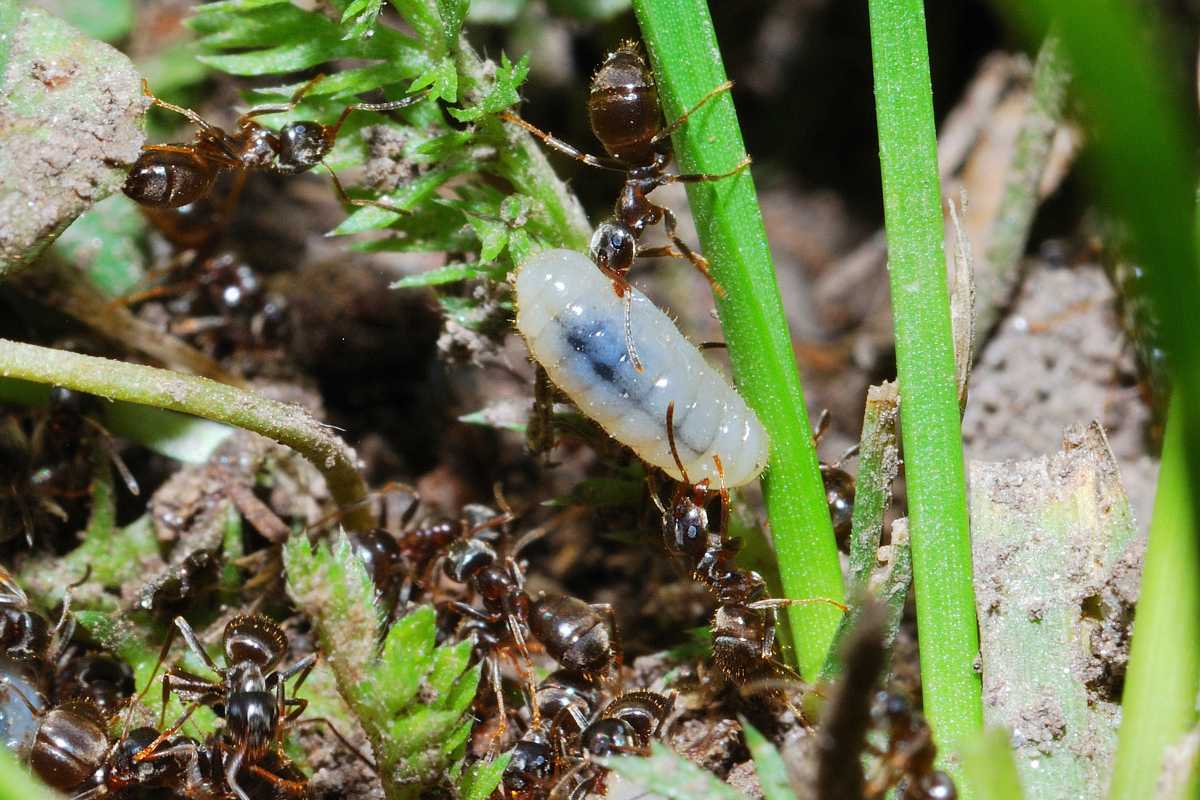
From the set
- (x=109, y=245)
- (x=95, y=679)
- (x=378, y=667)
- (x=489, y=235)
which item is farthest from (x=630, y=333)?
(x=109, y=245)

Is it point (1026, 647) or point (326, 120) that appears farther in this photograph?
point (326, 120)

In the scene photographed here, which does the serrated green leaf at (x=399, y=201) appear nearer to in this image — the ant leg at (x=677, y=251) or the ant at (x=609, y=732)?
the ant leg at (x=677, y=251)

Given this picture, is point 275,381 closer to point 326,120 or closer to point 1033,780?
point 326,120

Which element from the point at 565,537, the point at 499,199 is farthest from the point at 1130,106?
the point at 565,537

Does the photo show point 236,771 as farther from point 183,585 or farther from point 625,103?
point 625,103

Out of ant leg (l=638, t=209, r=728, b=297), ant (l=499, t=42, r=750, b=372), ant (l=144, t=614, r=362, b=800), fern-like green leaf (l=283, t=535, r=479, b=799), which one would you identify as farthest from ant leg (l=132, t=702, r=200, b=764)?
ant leg (l=638, t=209, r=728, b=297)

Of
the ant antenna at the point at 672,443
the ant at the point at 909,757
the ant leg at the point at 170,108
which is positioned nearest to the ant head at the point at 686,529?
the ant antenna at the point at 672,443

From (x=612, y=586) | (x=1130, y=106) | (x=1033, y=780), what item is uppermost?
(x=1130, y=106)
